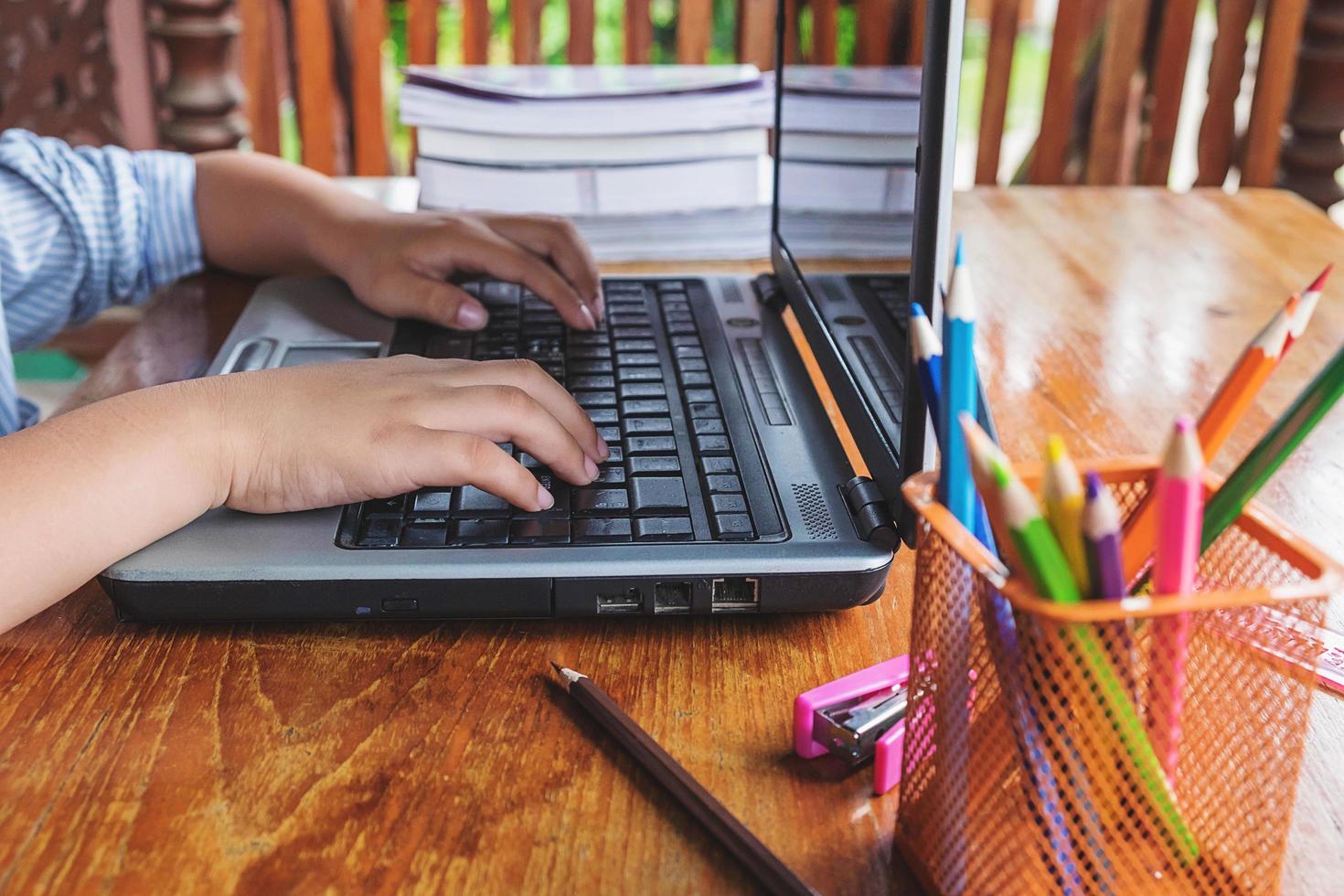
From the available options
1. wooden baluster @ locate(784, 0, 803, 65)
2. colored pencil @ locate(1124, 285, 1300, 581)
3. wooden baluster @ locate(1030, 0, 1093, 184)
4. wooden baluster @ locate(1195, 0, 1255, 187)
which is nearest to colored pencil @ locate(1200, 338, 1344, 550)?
colored pencil @ locate(1124, 285, 1300, 581)

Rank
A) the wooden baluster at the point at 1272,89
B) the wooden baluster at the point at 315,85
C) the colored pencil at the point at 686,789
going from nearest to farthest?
the colored pencil at the point at 686,789, the wooden baluster at the point at 1272,89, the wooden baluster at the point at 315,85

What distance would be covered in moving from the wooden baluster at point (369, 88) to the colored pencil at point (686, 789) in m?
1.66

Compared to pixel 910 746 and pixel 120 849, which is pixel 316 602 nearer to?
pixel 120 849

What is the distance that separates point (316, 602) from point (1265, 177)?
1802mm

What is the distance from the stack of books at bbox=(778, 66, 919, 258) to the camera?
1.98 ft

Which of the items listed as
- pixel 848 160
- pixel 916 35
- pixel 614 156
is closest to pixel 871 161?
pixel 848 160

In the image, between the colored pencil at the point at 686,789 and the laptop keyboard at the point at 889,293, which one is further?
the laptop keyboard at the point at 889,293

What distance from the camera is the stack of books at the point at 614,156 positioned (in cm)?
114

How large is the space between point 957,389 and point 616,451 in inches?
11.6

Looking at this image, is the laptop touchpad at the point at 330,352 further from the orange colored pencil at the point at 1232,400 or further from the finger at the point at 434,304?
the orange colored pencil at the point at 1232,400

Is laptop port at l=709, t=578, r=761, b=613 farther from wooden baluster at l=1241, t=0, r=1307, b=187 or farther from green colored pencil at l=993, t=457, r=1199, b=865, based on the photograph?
wooden baluster at l=1241, t=0, r=1307, b=187

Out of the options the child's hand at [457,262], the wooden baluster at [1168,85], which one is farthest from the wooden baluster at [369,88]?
the wooden baluster at [1168,85]

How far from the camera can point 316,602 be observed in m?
0.54

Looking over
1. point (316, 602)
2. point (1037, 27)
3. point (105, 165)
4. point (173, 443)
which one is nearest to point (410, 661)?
point (316, 602)
